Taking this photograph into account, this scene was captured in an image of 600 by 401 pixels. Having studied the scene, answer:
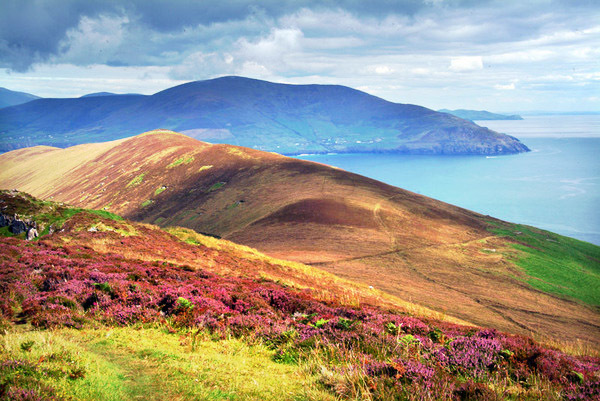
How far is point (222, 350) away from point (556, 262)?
60.1 metres

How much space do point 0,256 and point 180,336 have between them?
1025 centimetres

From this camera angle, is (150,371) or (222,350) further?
(222,350)

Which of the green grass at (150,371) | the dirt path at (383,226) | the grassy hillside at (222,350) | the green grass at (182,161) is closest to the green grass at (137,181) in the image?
the green grass at (182,161)

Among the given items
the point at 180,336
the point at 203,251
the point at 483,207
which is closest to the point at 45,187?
the point at 203,251

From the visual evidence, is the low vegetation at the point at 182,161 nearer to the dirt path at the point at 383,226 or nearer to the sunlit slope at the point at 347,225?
the sunlit slope at the point at 347,225

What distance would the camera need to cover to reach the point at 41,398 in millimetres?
4934

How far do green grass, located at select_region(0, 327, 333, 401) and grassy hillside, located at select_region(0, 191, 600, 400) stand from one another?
0.08ft

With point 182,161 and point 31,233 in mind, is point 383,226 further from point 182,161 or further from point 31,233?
point 182,161

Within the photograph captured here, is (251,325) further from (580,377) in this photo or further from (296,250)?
(296,250)

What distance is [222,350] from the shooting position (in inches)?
328

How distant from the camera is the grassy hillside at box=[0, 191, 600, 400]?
580cm

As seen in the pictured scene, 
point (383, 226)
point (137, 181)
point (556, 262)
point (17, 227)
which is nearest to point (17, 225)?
point (17, 227)

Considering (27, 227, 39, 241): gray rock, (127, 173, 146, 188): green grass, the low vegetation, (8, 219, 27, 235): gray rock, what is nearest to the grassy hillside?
(27, 227, 39, 241): gray rock

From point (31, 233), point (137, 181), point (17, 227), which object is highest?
point (17, 227)
